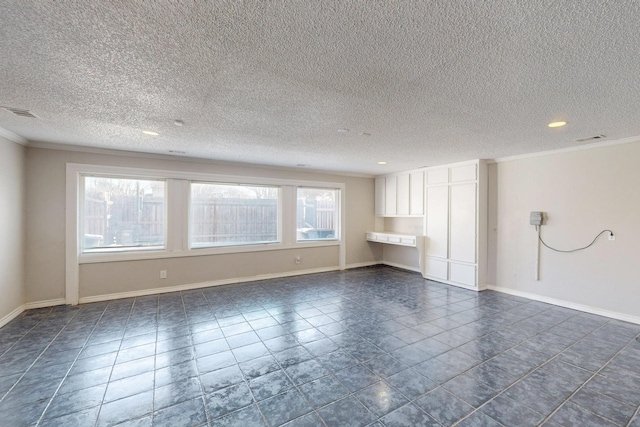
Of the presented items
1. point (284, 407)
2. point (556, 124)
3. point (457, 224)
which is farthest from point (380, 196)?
point (284, 407)

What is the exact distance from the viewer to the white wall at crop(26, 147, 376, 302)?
3896mm

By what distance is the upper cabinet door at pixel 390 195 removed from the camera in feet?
21.6

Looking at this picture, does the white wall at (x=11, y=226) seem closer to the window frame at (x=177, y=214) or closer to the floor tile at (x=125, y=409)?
the window frame at (x=177, y=214)

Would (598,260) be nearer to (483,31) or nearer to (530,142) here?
(530,142)

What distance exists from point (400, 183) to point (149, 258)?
17.2ft

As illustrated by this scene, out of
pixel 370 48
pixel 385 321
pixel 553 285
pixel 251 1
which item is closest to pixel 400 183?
pixel 553 285

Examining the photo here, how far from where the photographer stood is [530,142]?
373 centimetres

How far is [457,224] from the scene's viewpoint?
524 cm

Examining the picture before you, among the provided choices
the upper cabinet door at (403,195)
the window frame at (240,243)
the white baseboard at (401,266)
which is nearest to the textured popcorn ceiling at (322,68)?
the window frame at (240,243)

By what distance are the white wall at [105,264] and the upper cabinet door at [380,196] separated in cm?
176

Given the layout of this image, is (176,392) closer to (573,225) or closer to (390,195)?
(573,225)

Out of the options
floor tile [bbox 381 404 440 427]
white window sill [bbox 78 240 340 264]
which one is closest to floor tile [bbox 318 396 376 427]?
floor tile [bbox 381 404 440 427]

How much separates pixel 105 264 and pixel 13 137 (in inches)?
78.8

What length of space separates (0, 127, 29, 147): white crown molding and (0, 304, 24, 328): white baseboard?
7.17 feet
